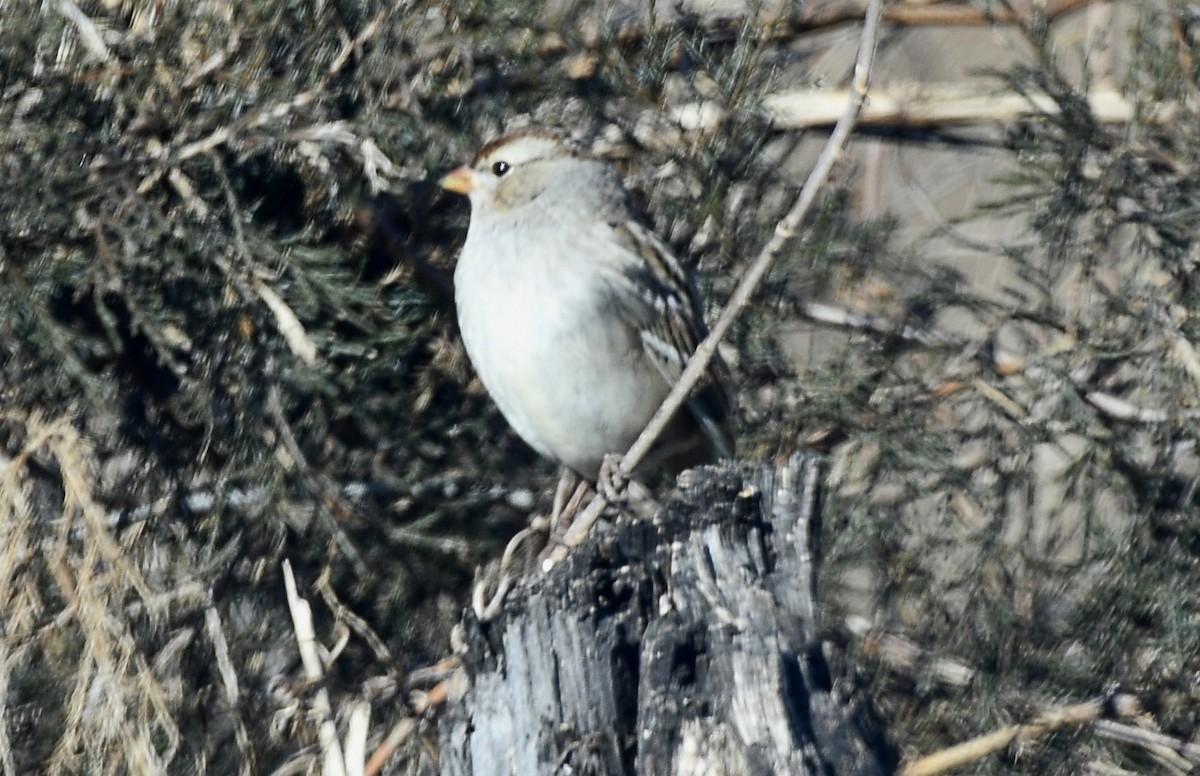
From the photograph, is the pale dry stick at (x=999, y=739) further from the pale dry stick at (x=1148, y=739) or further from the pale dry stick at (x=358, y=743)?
the pale dry stick at (x=358, y=743)

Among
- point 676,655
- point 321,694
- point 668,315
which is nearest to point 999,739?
point 668,315

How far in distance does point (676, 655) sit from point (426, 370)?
142cm

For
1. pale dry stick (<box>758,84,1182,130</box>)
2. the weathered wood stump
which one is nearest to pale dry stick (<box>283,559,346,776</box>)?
the weathered wood stump

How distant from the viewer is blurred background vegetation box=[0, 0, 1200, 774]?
3207 millimetres

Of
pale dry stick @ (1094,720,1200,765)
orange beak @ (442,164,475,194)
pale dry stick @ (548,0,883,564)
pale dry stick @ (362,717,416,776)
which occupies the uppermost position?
pale dry stick @ (548,0,883,564)

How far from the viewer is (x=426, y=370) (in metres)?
3.61

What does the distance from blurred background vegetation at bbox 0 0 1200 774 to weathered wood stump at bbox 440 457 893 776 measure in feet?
2.06

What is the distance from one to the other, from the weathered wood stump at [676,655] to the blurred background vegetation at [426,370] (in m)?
0.63

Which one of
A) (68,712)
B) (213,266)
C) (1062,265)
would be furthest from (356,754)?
(1062,265)

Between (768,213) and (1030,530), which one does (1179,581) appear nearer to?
(1030,530)

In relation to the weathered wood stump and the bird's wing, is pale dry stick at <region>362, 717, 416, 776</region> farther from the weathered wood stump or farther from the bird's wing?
the bird's wing

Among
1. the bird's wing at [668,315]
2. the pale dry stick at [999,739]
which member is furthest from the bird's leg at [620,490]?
the pale dry stick at [999,739]

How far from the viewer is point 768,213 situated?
3.70m

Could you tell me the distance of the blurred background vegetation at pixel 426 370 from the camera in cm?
321
